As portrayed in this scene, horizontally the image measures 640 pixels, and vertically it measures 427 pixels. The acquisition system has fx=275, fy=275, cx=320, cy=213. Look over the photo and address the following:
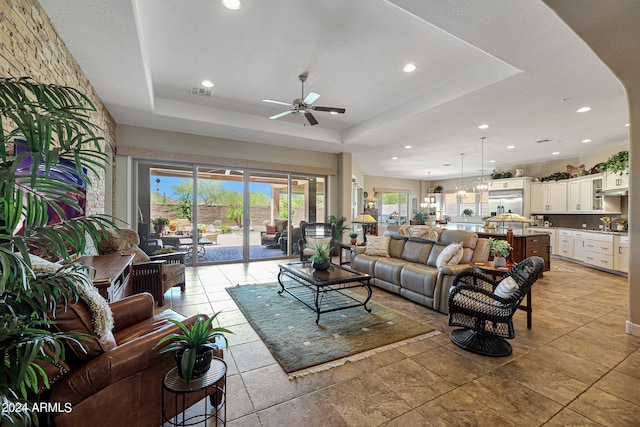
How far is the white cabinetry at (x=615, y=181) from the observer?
5816 millimetres

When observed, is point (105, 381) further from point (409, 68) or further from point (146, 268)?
point (409, 68)

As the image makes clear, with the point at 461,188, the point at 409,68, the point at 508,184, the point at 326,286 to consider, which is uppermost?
the point at 409,68

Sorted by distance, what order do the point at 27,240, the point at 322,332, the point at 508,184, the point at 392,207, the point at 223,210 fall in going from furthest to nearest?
the point at 392,207
the point at 508,184
the point at 223,210
the point at 322,332
the point at 27,240

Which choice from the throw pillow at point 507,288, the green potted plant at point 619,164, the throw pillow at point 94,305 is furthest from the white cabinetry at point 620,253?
the throw pillow at point 94,305

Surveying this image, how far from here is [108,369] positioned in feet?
4.21

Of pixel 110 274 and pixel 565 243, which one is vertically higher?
pixel 110 274

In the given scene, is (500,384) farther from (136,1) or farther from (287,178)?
(287,178)

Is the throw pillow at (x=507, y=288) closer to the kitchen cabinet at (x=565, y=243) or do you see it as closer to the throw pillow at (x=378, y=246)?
the throw pillow at (x=378, y=246)

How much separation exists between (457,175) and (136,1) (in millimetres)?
11817

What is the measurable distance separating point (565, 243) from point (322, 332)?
7550 millimetres

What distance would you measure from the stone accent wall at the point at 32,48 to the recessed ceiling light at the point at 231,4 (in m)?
1.44

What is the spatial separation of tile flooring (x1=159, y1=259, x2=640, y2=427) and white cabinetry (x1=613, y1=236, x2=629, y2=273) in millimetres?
3284

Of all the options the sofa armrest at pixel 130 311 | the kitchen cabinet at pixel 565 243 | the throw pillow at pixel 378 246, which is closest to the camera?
the sofa armrest at pixel 130 311

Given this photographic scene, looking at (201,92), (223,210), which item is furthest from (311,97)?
(223,210)
